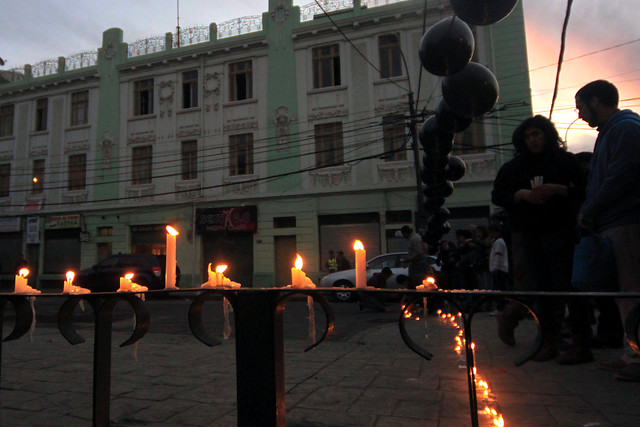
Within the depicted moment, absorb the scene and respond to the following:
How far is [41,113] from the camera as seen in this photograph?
20.2 m

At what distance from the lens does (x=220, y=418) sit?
2238mm

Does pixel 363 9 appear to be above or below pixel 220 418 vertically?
above

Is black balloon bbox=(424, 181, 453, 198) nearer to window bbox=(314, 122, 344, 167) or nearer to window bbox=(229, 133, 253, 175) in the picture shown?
window bbox=(314, 122, 344, 167)

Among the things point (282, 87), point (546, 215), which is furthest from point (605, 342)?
point (282, 87)

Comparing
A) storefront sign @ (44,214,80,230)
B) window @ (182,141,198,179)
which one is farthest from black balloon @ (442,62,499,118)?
storefront sign @ (44,214,80,230)

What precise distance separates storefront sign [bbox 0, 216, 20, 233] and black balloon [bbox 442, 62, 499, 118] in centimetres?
2185

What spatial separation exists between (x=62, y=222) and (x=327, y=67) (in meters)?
13.8

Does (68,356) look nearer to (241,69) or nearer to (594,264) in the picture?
(594,264)

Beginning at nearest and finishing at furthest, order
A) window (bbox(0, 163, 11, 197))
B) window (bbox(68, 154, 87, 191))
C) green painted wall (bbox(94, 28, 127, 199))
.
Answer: green painted wall (bbox(94, 28, 127, 199)) < window (bbox(68, 154, 87, 191)) < window (bbox(0, 163, 11, 197))

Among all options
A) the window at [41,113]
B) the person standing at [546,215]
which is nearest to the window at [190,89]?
the window at [41,113]

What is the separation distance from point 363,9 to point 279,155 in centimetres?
672

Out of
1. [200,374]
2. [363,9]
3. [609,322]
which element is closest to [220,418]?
[200,374]

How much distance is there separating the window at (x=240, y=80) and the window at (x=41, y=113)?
995 centimetres

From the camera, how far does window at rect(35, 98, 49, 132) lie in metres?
20.0
